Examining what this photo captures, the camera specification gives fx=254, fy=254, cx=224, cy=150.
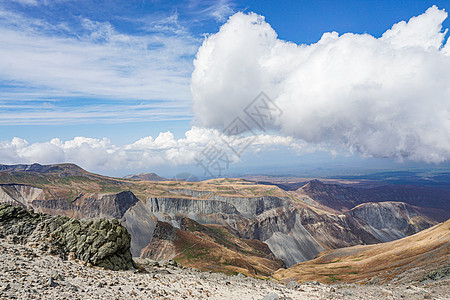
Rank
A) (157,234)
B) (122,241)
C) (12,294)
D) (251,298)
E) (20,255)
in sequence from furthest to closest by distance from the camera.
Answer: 1. (157,234)
2. (122,241)
3. (251,298)
4. (20,255)
5. (12,294)

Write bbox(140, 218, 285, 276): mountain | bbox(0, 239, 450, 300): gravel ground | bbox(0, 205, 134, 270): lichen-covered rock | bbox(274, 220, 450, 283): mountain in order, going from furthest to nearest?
1. bbox(140, 218, 285, 276): mountain
2. bbox(274, 220, 450, 283): mountain
3. bbox(0, 205, 134, 270): lichen-covered rock
4. bbox(0, 239, 450, 300): gravel ground

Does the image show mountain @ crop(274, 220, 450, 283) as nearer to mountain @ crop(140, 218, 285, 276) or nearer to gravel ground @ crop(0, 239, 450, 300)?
mountain @ crop(140, 218, 285, 276)

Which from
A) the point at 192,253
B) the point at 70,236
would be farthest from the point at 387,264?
the point at 70,236

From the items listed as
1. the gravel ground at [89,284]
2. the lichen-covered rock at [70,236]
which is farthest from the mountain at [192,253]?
the lichen-covered rock at [70,236]

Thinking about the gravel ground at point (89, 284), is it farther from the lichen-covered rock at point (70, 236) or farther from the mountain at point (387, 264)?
the mountain at point (387, 264)

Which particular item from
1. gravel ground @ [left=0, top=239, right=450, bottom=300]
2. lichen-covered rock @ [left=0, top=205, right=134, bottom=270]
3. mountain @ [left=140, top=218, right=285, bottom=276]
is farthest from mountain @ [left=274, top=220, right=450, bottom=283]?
lichen-covered rock @ [left=0, top=205, right=134, bottom=270]

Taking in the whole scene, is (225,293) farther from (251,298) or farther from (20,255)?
(20,255)

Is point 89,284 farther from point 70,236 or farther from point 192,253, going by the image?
point 192,253

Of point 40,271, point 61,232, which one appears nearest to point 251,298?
point 40,271
